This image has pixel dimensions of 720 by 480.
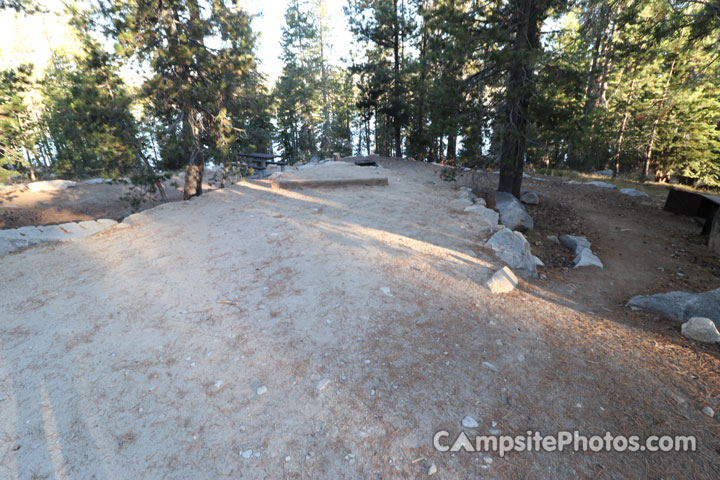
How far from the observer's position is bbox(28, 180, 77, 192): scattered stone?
14039mm

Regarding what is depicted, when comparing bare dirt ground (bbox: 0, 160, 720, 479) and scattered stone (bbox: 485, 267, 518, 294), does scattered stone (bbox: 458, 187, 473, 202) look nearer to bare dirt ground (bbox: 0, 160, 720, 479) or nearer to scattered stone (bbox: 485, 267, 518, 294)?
bare dirt ground (bbox: 0, 160, 720, 479)

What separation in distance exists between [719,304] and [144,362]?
6935 mm

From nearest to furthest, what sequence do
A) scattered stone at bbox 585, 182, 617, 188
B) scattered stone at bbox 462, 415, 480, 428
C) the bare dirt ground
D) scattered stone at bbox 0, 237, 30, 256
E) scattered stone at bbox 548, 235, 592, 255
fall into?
1. the bare dirt ground
2. scattered stone at bbox 462, 415, 480, 428
3. scattered stone at bbox 0, 237, 30, 256
4. scattered stone at bbox 548, 235, 592, 255
5. scattered stone at bbox 585, 182, 617, 188

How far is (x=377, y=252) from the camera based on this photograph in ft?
18.4

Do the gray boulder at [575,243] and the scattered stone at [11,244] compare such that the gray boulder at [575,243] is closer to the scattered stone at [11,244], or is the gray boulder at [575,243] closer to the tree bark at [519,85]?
the tree bark at [519,85]

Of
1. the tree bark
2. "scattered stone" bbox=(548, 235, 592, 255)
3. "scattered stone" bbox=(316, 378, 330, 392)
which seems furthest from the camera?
the tree bark

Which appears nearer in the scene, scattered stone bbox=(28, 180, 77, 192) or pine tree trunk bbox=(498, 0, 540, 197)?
pine tree trunk bbox=(498, 0, 540, 197)

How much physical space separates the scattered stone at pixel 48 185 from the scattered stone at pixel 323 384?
18581mm

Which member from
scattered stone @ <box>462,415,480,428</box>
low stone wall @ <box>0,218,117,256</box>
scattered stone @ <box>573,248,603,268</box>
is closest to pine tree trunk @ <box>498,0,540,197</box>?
scattered stone @ <box>573,248,603,268</box>

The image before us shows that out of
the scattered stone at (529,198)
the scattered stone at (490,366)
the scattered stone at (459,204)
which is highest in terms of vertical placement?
the scattered stone at (459,204)

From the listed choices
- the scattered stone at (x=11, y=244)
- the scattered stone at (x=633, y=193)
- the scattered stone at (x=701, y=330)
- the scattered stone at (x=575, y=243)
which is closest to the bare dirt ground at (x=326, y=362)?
the scattered stone at (x=701, y=330)

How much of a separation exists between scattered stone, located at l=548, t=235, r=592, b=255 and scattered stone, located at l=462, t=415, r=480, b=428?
5.93 m

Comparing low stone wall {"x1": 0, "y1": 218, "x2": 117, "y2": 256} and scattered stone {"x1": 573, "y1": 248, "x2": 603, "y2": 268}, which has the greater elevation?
low stone wall {"x1": 0, "y1": 218, "x2": 117, "y2": 256}

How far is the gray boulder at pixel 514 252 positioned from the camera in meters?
5.37
